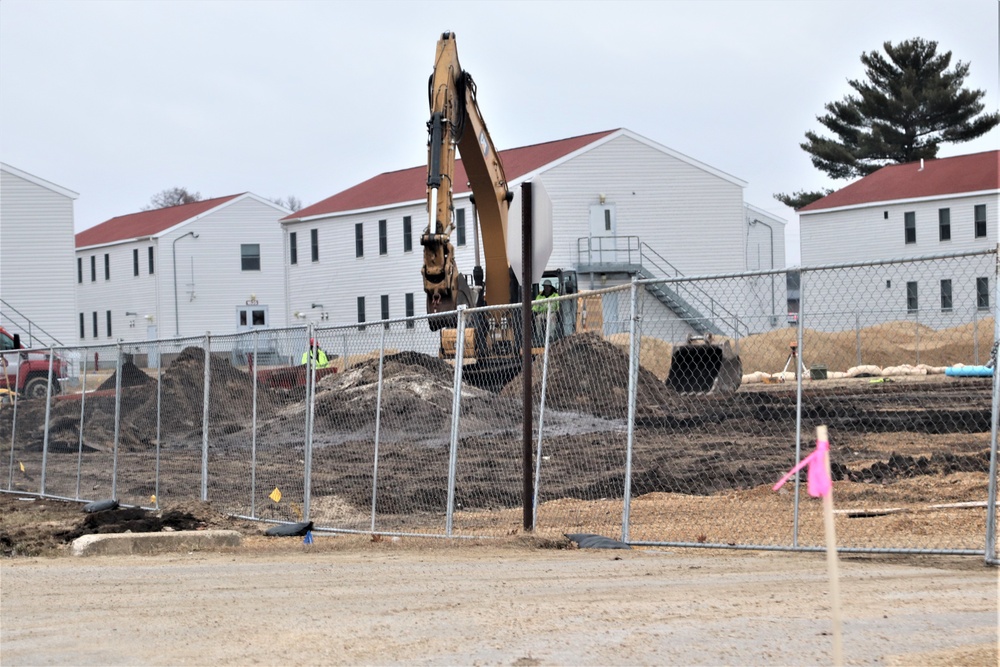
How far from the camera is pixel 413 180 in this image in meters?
53.0

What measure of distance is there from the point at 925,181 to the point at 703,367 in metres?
28.8

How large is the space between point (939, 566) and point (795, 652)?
2.90 m

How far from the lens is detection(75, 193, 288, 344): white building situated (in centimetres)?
5725

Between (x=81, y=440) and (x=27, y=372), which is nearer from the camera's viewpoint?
(x=81, y=440)

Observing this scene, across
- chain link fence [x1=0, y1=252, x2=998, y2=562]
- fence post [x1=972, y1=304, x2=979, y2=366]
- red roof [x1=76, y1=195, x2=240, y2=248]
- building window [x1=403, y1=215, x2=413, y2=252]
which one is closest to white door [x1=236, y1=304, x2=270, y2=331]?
red roof [x1=76, y1=195, x2=240, y2=248]

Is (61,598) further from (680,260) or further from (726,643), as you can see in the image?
(680,260)

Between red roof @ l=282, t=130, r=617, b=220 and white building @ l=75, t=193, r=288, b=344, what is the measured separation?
186 inches

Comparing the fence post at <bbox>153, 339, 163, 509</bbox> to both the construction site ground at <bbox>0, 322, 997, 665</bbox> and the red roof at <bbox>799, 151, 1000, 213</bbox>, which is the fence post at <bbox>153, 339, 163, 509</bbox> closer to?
the construction site ground at <bbox>0, 322, 997, 665</bbox>

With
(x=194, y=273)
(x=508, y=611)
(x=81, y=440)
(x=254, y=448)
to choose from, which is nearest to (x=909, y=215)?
(x=194, y=273)

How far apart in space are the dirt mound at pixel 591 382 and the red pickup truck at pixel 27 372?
897cm

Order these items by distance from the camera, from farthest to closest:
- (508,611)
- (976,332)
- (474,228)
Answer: (474,228), (976,332), (508,611)

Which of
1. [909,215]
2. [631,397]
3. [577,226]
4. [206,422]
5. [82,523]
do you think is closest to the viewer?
[631,397]

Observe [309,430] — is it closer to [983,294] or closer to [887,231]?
[983,294]

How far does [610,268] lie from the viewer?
47281 mm
